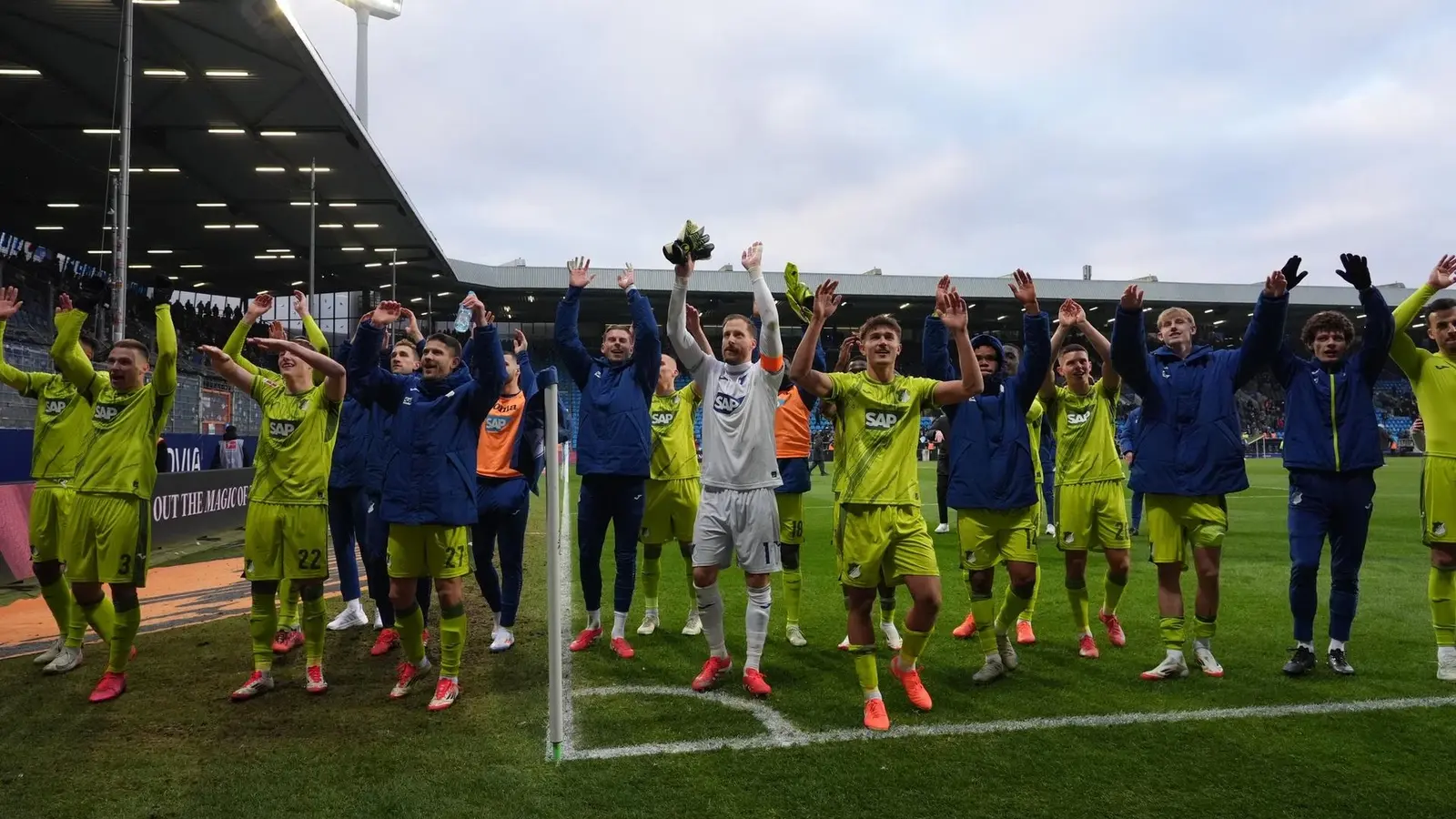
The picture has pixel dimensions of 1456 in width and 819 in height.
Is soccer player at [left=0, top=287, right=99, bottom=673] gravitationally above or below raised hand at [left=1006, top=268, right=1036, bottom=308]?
below

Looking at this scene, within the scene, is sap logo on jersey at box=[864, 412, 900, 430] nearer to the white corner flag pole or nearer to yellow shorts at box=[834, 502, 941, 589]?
yellow shorts at box=[834, 502, 941, 589]

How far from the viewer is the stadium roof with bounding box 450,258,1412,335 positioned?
1387 inches

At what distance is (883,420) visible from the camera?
15.4ft

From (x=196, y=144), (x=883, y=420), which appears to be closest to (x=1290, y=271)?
(x=883, y=420)

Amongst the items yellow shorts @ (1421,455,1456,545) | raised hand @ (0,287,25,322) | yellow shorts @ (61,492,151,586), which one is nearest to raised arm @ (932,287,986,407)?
yellow shorts @ (1421,455,1456,545)

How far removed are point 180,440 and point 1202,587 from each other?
50.5 ft

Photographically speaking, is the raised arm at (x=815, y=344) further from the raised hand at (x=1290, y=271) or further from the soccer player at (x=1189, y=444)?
the raised hand at (x=1290, y=271)

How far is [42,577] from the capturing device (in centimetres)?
582

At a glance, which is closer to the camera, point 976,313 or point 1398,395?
point 976,313

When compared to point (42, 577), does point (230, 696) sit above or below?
below

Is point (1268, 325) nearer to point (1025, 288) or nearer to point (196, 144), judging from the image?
point (1025, 288)

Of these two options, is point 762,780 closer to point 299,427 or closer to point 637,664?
Answer: point 637,664

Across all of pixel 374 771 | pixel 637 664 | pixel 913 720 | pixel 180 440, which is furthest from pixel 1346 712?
pixel 180 440

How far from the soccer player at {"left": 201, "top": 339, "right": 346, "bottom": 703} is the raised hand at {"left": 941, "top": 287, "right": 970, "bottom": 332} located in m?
3.51
